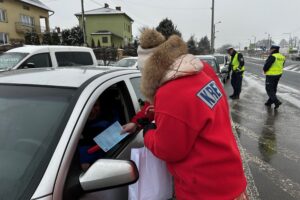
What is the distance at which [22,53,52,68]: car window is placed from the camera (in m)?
8.70

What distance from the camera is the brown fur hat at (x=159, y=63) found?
1.84 metres

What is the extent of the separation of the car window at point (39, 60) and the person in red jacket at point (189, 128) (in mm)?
7493

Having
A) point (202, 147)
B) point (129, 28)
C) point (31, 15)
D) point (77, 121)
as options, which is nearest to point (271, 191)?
point (202, 147)

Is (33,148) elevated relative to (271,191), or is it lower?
elevated

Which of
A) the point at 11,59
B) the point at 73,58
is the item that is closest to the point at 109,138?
the point at 11,59

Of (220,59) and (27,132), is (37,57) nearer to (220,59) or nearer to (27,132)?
(27,132)

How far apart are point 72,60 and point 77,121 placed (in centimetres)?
832

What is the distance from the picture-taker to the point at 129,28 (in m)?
67.6

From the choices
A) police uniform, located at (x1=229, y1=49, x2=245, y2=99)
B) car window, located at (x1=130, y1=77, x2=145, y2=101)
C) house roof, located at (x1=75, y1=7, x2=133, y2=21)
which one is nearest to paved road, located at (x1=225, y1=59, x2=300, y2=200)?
police uniform, located at (x1=229, y1=49, x2=245, y2=99)

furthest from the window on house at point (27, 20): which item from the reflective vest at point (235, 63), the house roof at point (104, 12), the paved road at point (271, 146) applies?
the paved road at point (271, 146)

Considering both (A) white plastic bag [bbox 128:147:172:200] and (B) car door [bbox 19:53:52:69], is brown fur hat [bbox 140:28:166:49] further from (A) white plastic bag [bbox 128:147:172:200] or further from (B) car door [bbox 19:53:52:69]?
(B) car door [bbox 19:53:52:69]

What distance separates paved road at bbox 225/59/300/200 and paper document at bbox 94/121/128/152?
2280mm

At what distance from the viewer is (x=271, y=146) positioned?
5.89 metres

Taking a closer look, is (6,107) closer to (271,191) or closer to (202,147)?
(202,147)
